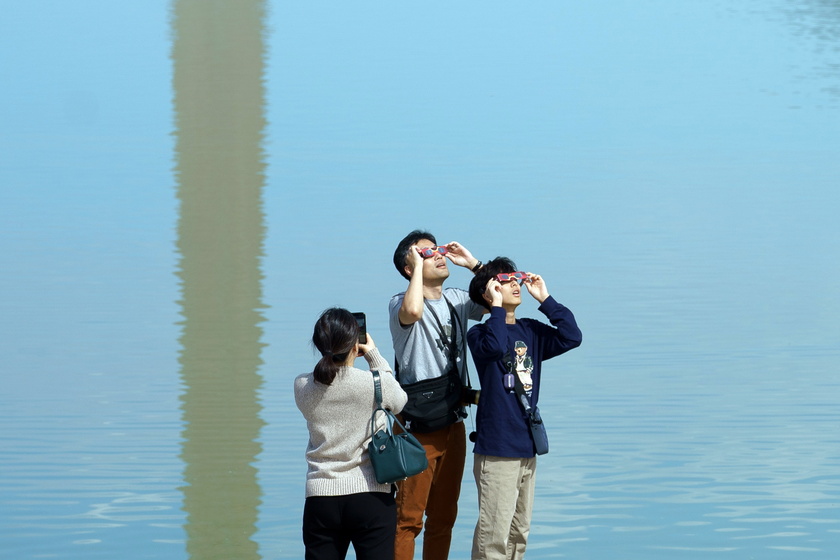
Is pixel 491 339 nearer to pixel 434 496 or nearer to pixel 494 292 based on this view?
pixel 494 292

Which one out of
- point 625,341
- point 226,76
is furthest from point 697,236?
point 226,76

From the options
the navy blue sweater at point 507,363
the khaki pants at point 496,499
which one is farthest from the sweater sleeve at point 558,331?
the khaki pants at point 496,499

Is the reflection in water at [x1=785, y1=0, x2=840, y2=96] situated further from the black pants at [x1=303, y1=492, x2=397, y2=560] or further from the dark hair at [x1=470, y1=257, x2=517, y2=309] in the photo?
the black pants at [x1=303, y1=492, x2=397, y2=560]

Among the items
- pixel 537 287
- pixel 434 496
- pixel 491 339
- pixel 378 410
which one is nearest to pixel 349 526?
pixel 378 410

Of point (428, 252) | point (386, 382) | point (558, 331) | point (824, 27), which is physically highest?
point (824, 27)

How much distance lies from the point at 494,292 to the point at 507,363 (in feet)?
0.73

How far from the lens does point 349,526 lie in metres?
3.61

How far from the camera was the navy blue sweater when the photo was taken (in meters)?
3.94

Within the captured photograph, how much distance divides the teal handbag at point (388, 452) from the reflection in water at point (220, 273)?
1408 mm

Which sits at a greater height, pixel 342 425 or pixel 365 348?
pixel 365 348

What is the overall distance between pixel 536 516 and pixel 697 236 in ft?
16.3

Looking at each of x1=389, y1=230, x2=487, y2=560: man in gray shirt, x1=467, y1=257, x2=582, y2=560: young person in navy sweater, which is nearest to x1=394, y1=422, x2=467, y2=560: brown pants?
x1=389, y1=230, x2=487, y2=560: man in gray shirt

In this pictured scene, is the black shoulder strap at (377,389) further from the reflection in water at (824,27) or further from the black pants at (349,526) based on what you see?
the reflection in water at (824,27)

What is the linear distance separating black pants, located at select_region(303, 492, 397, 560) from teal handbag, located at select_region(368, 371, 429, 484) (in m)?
0.08
